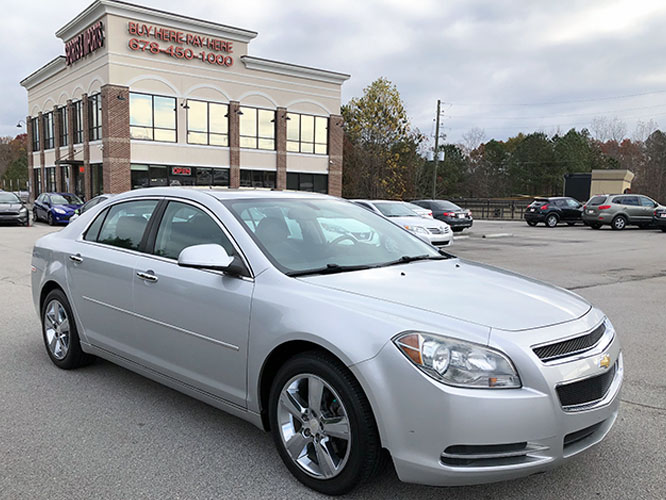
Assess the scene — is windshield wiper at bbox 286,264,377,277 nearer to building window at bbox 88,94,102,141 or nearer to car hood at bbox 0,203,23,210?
car hood at bbox 0,203,23,210

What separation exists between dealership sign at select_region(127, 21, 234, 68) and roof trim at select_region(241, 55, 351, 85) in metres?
1.46

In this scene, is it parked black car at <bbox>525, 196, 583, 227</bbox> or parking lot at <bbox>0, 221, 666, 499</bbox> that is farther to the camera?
parked black car at <bbox>525, 196, 583, 227</bbox>

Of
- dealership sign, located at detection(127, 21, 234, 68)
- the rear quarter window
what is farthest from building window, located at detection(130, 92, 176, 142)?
the rear quarter window

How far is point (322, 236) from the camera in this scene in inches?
154

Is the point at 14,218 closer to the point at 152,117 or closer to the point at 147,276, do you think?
the point at 152,117

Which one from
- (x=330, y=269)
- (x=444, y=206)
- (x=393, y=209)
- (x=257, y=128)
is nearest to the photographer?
(x=330, y=269)

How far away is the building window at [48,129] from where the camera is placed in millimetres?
41188

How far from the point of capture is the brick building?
104 feet

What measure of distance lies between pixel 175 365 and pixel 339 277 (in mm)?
1324

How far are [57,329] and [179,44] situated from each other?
32.0 m

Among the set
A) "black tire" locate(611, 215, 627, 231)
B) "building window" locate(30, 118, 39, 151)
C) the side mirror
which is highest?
"building window" locate(30, 118, 39, 151)

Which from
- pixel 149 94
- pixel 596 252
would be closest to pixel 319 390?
pixel 596 252

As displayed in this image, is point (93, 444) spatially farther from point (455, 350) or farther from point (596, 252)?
point (596, 252)

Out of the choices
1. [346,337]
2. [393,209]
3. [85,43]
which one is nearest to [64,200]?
[85,43]
